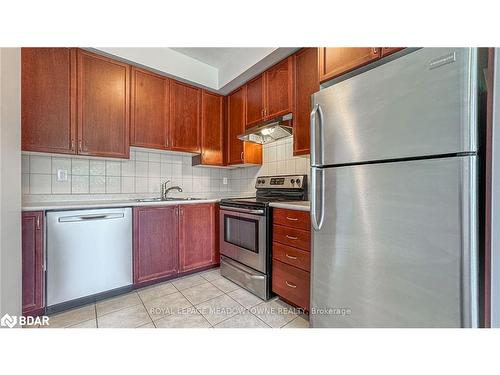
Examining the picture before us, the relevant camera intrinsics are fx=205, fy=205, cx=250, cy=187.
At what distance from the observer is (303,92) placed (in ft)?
6.12

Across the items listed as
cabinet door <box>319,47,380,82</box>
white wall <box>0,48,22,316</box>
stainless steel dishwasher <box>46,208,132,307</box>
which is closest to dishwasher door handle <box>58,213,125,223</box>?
stainless steel dishwasher <box>46,208,132,307</box>

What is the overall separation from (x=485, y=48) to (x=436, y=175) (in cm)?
51

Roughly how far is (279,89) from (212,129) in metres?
1.07

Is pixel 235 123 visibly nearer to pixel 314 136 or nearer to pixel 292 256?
pixel 314 136

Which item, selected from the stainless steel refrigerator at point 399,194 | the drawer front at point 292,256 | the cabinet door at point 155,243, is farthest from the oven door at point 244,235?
the stainless steel refrigerator at point 399,194

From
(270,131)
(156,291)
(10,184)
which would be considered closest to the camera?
(10,184)

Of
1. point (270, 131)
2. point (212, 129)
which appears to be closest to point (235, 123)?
point (212, 129)

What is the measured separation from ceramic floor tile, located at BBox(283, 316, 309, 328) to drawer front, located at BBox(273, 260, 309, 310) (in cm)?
10

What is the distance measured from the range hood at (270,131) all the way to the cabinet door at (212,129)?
446 mm

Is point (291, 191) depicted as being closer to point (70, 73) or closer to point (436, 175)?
point (436, 175)

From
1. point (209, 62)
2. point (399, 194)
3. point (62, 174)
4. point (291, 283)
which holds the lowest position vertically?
point (291, 283)

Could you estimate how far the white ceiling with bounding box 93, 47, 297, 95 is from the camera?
205cm
